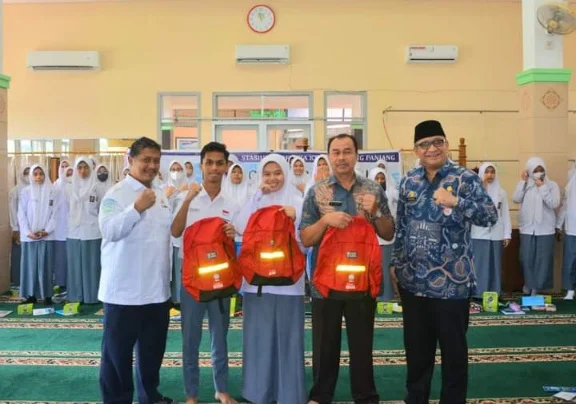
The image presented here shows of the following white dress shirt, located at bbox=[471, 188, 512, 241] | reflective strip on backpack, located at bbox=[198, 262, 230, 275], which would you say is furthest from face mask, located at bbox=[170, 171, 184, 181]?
reflective strip on backpack, located at bbox=[198, 262, 230, 275]

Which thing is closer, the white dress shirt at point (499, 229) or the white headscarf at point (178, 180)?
the white dress shirt at point (499, 229)

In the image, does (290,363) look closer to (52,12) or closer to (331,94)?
(331,94)

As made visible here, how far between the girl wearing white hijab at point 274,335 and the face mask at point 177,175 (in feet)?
Result: 12.8

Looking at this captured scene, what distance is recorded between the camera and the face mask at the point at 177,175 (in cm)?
649

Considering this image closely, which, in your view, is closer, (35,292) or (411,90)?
(35,292)

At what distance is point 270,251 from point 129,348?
86cm

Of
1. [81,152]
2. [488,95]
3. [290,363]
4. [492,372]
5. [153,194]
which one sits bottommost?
[492,372]

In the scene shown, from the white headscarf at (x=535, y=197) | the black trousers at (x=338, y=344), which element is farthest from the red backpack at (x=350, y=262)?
the white headscarf at (x=535, y=197)

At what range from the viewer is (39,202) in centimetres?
562

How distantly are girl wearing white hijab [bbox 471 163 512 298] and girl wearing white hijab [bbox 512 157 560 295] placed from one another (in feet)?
1.23

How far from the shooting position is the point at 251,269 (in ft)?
8.72

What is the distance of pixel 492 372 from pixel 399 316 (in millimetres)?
1507

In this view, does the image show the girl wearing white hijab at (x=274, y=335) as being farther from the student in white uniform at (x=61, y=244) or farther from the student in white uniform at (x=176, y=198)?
the student in white uniform at (x=61, y=244)

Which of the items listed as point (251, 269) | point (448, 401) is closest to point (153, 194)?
point (251, 269)
